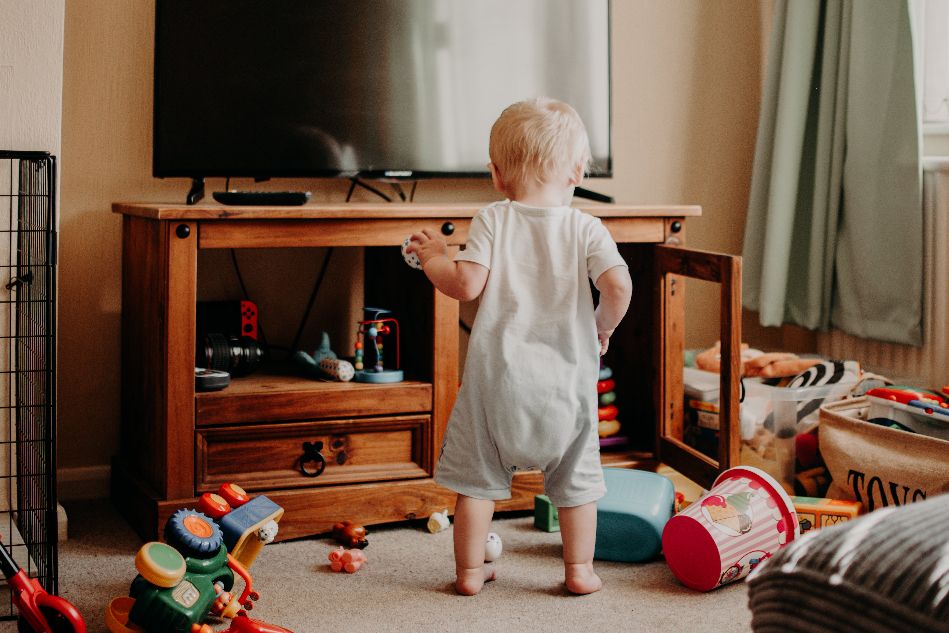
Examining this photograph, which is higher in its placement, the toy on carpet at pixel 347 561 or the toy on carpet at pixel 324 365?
the toy on carpet at pixel 324 365

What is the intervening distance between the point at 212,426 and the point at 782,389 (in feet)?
4.08

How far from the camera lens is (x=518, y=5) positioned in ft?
8.36

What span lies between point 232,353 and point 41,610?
33.1 inches

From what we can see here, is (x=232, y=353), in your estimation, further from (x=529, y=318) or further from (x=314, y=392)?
(x=529, y=318)

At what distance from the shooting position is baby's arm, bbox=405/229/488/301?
68.2 inches

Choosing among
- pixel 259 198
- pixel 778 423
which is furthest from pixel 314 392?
pixel 778 423

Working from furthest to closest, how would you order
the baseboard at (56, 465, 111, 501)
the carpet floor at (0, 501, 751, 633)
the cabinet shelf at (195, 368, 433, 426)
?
1. the baseboard at (56, 465, 111, 501)
2. the cabinet shelf at (195, 368, 433, 426)
3. the carpet floor at (0, 501, 751, 633)

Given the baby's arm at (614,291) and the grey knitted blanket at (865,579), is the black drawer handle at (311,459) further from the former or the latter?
the grey knitted blanket at (865,579)

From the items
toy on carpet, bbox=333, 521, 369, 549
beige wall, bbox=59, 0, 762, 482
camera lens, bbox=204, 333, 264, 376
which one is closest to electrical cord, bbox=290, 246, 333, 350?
beige wall, bbox=59, 0, 762, 482

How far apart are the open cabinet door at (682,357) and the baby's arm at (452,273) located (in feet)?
1.93

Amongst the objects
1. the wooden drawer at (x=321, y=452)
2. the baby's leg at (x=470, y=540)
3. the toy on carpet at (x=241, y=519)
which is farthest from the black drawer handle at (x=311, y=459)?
the baby's leg at (x=470, y=540)

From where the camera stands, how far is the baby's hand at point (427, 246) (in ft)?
5.86

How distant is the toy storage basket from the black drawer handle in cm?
49

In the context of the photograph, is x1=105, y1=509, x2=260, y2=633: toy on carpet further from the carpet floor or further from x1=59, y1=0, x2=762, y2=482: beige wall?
x1=59, y1=0, x2=762, y2=482: beige wall
